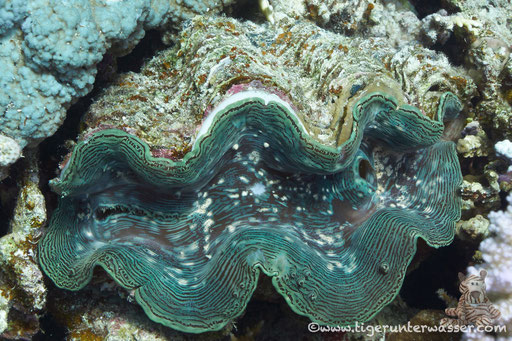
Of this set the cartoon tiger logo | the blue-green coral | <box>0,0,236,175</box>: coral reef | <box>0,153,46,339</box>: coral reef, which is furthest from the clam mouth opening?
the cartoon tiger logo

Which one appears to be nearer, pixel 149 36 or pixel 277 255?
pixel 277 255

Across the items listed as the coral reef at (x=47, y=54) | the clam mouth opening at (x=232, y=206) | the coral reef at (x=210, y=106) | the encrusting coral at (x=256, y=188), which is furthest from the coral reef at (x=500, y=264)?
the coral reef at (x=47, y=54)

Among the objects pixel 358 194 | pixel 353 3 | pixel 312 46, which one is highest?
pixel 353 3

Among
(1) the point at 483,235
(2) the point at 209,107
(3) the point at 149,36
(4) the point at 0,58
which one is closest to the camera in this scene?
(4) the point at 0,58

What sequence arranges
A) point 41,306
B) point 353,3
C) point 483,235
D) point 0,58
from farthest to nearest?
1. point 353,3
2. point 483,235
3. point 41,306
4. point 0,58

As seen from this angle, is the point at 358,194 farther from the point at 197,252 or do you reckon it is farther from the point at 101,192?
the point at 101,192

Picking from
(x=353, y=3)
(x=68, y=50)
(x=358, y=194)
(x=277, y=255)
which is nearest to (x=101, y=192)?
(x=68, y=50)

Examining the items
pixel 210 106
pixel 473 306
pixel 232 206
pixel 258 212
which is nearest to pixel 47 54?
pixel 210 106

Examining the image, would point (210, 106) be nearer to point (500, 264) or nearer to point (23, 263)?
point (23, 263)
